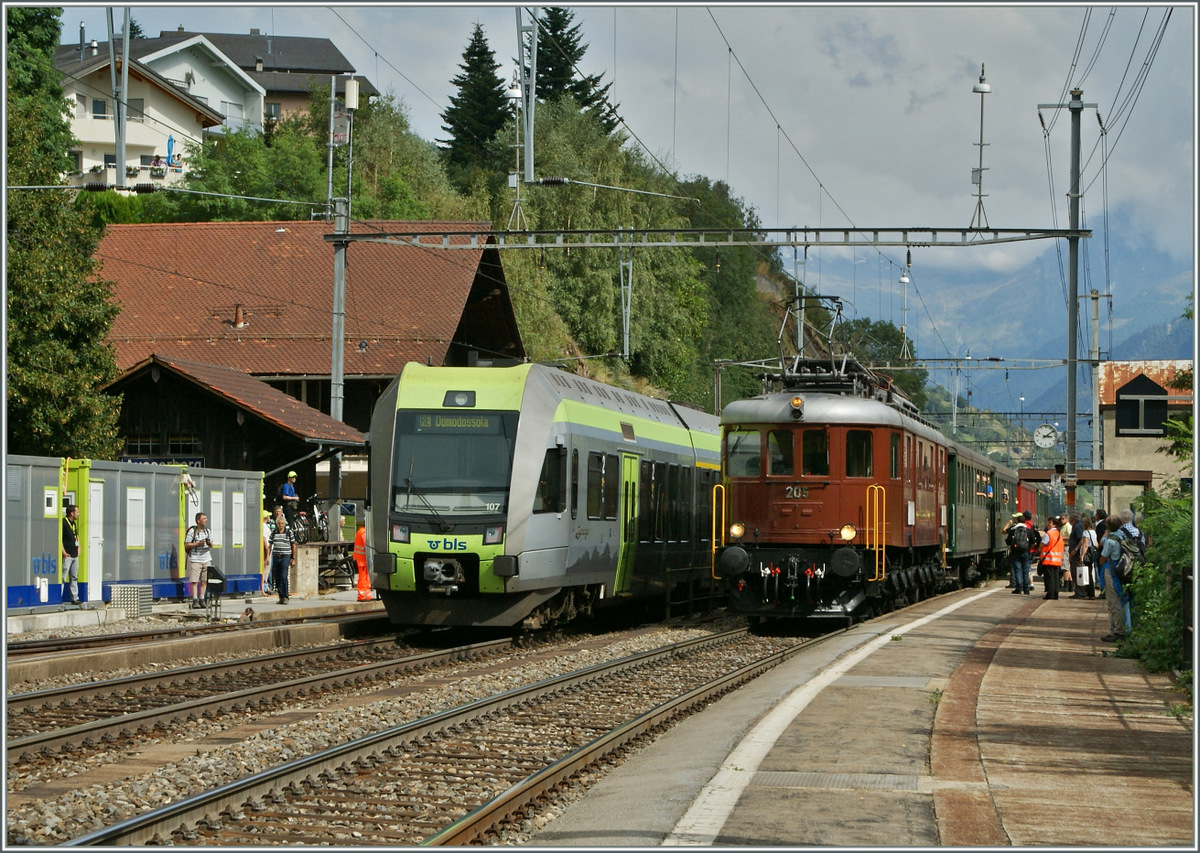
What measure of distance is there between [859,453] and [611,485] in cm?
366

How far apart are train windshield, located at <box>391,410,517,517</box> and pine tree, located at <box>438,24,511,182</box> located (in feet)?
222

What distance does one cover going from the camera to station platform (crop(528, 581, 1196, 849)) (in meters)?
6.89

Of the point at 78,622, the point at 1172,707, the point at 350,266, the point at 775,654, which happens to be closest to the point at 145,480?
the point at 78,622

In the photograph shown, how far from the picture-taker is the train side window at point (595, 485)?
19219 millimetres

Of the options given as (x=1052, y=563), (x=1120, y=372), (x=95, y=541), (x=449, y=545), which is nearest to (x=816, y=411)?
(x=449, y=545)

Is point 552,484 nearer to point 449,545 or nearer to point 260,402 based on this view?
point 449,545

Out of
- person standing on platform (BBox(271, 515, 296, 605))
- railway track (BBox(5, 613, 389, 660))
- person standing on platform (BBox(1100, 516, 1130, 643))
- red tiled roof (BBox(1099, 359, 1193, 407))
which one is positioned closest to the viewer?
person standing on platform (BBox(1100, 516, 1130, 643))

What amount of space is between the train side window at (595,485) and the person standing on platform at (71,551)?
8283mm

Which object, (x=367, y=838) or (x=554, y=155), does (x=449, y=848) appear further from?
(x=554, y=155)

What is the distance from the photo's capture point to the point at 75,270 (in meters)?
32.1

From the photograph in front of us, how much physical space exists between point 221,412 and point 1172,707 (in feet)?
85.6

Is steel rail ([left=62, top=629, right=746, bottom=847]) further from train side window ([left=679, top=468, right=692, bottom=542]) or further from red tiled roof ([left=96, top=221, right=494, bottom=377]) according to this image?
red tiled roof ([left=96, top=221, right=494, bottom=377])

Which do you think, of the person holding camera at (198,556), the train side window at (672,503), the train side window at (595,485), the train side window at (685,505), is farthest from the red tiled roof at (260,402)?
the train side window at (595,485)

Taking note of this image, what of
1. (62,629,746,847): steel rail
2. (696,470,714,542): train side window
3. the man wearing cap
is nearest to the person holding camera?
the man wearing cap
